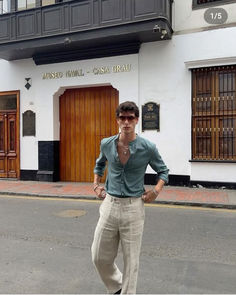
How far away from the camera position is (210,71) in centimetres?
1010

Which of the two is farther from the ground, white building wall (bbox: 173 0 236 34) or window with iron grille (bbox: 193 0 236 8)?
window with iron grille (bbox: 193 0 236 8)

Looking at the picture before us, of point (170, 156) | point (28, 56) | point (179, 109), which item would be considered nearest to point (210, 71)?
point (179, 109)

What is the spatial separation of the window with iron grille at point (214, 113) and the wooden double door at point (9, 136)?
6.57 m

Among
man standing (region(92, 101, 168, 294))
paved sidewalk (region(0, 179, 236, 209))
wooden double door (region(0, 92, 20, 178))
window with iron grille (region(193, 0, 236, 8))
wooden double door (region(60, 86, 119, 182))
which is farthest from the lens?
wooden double door (region(0, 92, 20, 178))

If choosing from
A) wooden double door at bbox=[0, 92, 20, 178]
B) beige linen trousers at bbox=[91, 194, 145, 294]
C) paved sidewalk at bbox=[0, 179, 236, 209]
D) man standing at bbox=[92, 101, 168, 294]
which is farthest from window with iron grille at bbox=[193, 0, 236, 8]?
beige linen trousers at bbox=[91, 194, 145, 294]

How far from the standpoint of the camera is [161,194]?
9336 millimetres

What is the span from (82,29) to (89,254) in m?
7.60

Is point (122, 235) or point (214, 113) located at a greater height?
point (214, 113)

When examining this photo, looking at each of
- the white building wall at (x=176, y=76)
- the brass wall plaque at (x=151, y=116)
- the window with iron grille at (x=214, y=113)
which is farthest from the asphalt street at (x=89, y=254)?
the brass wall plaque at (x=151, y=116)

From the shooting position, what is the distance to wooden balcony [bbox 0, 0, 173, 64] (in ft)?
32.0

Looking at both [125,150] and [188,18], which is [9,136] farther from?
[125,150]

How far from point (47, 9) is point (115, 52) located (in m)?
2.64

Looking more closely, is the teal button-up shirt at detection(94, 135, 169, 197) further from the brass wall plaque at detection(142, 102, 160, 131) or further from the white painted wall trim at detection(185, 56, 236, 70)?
the brass wall plaque at detection(142, 102, 160, 131)

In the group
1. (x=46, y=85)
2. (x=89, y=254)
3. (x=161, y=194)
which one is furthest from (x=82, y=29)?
(x=89, y=254)
